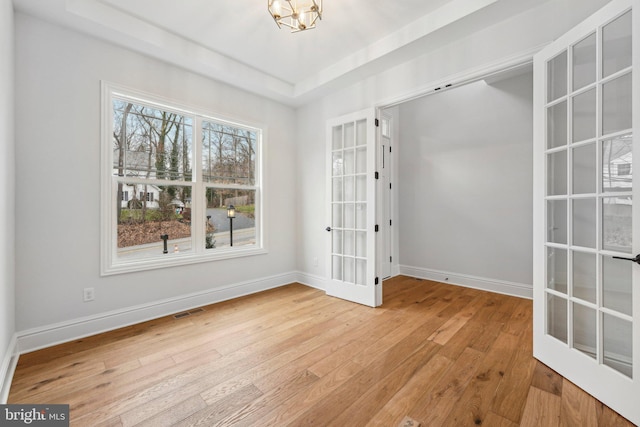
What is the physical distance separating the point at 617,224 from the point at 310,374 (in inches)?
86.1

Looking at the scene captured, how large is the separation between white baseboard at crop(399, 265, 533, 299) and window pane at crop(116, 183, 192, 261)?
3.61 meters

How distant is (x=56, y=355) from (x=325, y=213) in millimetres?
3050

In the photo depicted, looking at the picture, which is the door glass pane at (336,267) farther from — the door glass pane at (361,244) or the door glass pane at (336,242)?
the door glass pane at (361,244)

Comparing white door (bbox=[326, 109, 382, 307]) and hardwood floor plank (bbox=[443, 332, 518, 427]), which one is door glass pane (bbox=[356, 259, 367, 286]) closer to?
white door (bbox=[326, 109, 382, 307])

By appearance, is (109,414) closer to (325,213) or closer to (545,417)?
(545,417)

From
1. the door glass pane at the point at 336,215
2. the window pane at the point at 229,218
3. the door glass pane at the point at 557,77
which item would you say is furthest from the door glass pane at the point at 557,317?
the window pane at the point at 229,218

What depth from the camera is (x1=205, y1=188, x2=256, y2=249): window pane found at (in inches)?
138

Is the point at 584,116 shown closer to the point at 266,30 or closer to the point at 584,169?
the point at 584,169

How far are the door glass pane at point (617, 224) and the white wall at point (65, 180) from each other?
3780 mm

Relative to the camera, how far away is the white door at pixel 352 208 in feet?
10.8

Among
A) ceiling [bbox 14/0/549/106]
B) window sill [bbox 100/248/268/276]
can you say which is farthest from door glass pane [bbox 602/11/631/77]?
window sill [bbox 100/248/268/276]

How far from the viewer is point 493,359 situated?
211cm

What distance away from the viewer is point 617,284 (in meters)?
1.61

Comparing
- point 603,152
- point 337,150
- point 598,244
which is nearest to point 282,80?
point 337,150
